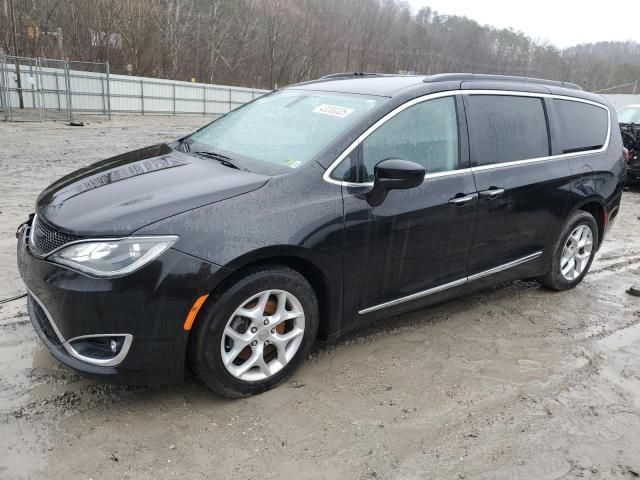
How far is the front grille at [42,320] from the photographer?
109 inches

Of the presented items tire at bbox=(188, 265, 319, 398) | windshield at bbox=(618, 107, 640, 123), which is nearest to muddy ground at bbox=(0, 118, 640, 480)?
tire at bbox=(188, 265, 319, 398)

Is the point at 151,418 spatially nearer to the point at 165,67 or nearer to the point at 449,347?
the point at 449,347

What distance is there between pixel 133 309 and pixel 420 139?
210 cm

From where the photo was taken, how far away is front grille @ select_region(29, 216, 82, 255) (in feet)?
8.70

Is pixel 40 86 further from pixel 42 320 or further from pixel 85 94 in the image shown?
pixel 42 320

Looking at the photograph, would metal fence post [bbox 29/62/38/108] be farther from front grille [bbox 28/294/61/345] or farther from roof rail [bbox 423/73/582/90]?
roof rail [bbox 423/73/582/90]

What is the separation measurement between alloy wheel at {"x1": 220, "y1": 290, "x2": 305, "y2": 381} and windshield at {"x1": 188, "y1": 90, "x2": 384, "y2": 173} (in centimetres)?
78

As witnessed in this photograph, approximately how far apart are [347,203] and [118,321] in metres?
1.40

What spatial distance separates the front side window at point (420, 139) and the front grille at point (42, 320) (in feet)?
6.33

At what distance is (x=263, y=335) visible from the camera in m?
2.95

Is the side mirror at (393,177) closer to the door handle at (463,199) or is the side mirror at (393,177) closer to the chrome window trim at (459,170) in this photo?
the chrome window trim at (459,170)

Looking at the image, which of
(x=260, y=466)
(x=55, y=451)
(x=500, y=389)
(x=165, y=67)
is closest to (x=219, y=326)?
(x=260, y=466)

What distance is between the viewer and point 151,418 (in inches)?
111

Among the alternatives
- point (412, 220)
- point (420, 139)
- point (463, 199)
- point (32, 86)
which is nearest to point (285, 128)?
point (420, 139)
